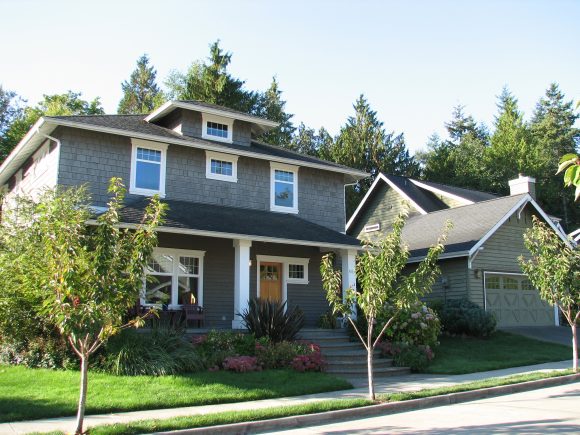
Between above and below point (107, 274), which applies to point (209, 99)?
above

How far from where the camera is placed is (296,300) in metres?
19.3

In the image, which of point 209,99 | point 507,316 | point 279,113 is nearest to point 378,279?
point 507,316

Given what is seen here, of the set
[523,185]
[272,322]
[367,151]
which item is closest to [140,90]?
[367,151]

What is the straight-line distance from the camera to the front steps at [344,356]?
13.9 m

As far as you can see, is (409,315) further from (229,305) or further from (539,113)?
(539,113)

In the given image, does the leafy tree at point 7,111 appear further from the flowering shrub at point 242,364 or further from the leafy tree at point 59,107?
the flowering shrub at point 242,364

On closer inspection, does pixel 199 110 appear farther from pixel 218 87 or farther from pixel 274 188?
pixel 218 87

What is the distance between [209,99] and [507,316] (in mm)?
24461

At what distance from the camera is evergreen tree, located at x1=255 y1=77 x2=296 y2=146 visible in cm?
4559

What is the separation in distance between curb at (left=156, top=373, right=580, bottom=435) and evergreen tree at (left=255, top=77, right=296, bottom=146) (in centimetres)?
3333

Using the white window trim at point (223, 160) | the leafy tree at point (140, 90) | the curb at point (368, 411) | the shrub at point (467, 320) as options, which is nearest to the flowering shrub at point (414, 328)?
the shrub at point (467, 320)

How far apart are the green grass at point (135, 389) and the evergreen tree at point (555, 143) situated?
36.9 metres

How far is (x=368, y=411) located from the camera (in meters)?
9.38

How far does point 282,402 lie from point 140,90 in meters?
53.1
